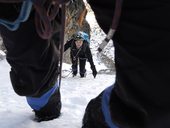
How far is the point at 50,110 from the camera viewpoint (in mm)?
3211

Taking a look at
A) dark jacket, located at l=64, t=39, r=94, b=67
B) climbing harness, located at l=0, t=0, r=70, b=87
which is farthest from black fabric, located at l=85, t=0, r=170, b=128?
dark jacket, located at l=64, t=39, r=94, b=67

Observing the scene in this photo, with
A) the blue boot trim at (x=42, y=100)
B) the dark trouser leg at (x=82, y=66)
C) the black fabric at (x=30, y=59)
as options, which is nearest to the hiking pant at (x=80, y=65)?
the dark trouser leg at (x=82, y=66)

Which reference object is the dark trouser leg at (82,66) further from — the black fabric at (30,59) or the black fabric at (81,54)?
the black fabric at (30,59)

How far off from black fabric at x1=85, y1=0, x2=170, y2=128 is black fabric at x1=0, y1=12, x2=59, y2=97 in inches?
41.2

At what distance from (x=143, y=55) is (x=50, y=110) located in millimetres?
1751

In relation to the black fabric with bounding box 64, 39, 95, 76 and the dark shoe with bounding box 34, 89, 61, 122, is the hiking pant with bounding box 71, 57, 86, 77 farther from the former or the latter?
the dark shoe with bounding box 34, 89, 61, 122

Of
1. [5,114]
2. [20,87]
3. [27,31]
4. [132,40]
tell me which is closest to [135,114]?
[132,40]

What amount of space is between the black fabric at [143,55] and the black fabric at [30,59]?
1.05 m

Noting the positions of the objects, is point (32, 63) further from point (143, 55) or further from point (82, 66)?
point (82, 66)

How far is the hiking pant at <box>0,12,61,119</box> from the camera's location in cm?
264

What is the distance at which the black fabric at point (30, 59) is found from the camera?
2641 millimetres

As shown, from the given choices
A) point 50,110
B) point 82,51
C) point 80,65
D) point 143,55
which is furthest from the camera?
point 80,65

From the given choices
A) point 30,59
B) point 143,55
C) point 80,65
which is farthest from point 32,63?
point 80,65

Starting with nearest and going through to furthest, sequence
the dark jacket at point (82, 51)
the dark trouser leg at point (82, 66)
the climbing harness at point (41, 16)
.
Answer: the climbing harness at point (41, 16)
the dark jacket at point (82, 51)
the dark trouser leg at point (82, 66)
